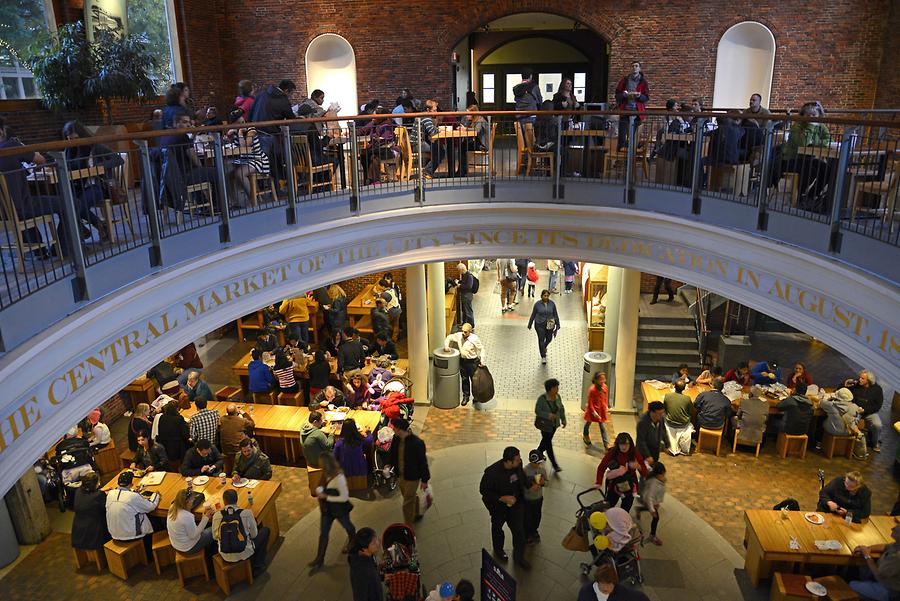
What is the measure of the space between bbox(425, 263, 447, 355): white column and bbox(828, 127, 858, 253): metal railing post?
24.6ft

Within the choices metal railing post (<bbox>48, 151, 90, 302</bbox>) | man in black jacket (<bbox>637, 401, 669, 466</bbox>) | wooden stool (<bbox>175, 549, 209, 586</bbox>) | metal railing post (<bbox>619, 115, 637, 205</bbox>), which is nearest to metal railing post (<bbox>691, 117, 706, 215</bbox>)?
metal railing post (<bbox>619, 115, 637, 205</bbox>)

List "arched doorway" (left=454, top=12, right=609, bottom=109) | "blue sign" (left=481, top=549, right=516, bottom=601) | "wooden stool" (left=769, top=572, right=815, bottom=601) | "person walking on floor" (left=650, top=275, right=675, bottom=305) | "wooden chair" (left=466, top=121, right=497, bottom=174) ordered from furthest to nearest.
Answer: "arched doorway" (left=454, top=12, right=609, bottom=109) → "person walking on floor" (left=650, top=275, right=675, bottom=305) → "wooden chair" (left=466, top=121, right=497, bottom=174) → "wooden stool" (left=769, top=572, right=815, bottom=601) → "blue sign" (left=481, top=549, right=516, bottom=601)

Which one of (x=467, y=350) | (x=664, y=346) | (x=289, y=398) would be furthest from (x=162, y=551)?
(x=664, y=346)

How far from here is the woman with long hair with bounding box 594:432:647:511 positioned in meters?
8.43

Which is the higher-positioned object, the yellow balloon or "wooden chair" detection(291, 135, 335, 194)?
"wooden chair" detection(291, 135, 335, 194)

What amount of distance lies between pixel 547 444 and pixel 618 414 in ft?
9.12

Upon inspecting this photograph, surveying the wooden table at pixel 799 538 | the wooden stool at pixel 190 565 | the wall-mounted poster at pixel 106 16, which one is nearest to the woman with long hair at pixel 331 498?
the wooden stool at pixel 190 565

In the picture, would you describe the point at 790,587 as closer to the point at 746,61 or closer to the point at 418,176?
the point at 418,176

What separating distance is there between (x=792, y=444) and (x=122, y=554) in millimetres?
9660

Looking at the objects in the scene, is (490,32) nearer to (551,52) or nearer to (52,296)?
(551,52)

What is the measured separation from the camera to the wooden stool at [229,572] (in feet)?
26.3

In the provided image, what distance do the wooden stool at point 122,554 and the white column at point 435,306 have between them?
6.52 metres

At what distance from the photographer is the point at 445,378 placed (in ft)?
40.6

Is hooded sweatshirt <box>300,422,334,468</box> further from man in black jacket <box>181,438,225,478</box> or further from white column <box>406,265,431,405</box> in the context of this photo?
white column <box>406,265,431,405</box>
